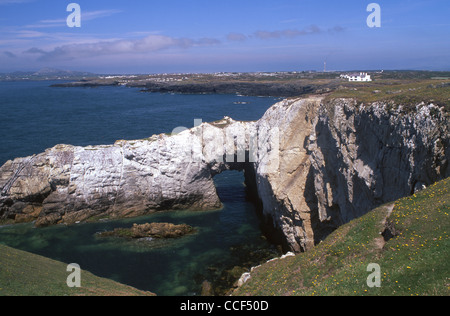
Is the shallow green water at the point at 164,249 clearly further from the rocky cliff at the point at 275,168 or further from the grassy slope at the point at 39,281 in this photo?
the grassy slope at the point at 39,281

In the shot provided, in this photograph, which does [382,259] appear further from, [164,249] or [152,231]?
[152,231]

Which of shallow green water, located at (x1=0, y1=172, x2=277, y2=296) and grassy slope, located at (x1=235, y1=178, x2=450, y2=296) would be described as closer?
grassy slope, located at (x1=235, y1=178, x2=450, y2=296)

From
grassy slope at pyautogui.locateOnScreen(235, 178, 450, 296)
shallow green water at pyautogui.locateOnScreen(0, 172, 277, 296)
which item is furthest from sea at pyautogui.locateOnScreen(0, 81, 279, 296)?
grassy slope at pyautogui.locateOnScreen(235, 178, 450, 296)

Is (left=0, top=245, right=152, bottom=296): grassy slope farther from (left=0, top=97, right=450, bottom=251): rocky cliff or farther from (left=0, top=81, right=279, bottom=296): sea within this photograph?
(left=0, top=97, right=450, bottom=251): rocky cliff

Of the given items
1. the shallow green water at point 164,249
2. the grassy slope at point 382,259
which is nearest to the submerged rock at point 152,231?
the shallow green water at point 164,249

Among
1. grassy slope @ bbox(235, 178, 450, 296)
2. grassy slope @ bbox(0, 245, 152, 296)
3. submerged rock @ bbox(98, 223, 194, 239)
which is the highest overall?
grassy slope @ bbox(235, 178, 450, 296)
